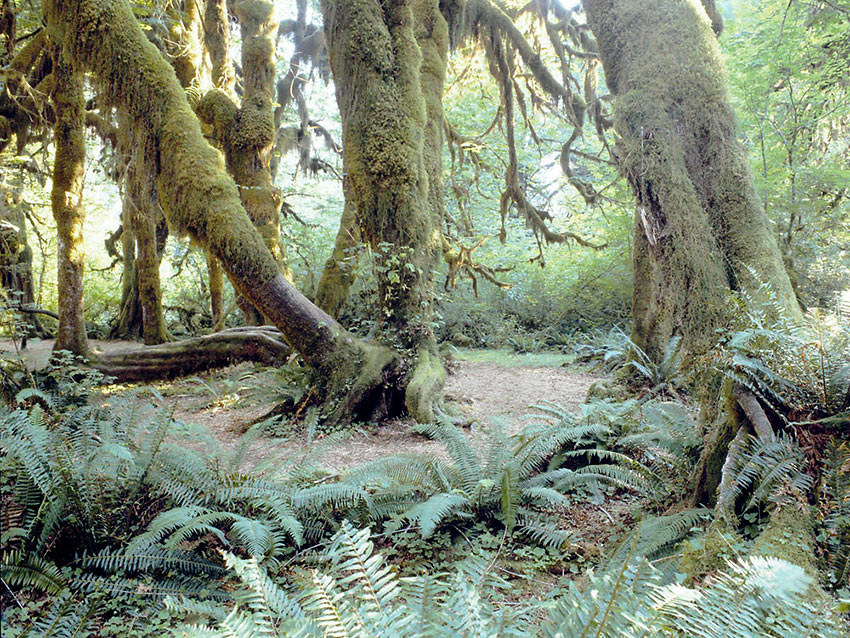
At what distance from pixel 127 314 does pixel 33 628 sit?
11.4 metres

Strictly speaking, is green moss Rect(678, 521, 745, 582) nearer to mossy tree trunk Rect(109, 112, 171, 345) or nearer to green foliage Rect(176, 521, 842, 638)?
green foliage Rect(176, 521, 842, 638)

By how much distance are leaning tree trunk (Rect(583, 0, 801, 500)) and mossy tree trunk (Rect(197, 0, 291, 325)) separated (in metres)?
5.66

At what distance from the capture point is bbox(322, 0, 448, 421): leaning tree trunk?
549cm

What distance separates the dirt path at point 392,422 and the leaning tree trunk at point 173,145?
0.64 metres

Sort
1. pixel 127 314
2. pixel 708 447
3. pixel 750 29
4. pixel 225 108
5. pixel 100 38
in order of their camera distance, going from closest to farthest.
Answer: pixel 708 447 < pixel 100 38 < pixel 225 108 < pixel 750 29 < pixel 127 314

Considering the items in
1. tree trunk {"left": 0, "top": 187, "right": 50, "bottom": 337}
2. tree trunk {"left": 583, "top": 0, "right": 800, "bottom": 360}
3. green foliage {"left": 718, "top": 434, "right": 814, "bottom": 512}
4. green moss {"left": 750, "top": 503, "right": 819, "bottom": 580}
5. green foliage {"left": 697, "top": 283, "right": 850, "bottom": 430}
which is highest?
tree trunk {"left": 0, "top": 187, "right": 50, "bottom": 337}

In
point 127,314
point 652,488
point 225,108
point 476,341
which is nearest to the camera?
point 652,488

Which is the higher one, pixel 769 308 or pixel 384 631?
pixel 769 308

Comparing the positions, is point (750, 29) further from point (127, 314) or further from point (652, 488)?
point (127, 314)

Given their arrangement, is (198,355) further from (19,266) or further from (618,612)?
(618,612)

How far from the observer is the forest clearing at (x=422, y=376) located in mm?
1890

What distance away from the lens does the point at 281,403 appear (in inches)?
228

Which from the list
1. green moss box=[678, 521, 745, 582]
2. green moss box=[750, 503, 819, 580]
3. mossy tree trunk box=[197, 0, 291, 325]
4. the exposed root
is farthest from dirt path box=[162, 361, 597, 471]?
mossy tree trunk box=[197, 0, 291, 325]

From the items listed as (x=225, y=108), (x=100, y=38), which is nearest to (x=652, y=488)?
(x=100, y=38)
